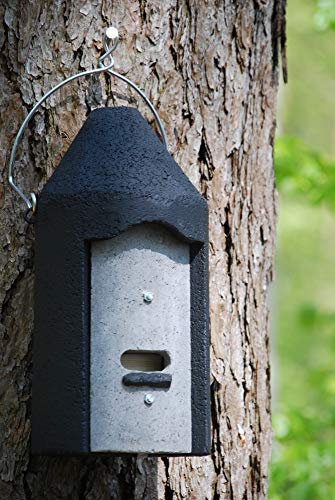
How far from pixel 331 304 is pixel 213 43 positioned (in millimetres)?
15648

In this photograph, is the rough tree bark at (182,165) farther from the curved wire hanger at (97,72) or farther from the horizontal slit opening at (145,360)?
the horizontal slit opening at (145,360)

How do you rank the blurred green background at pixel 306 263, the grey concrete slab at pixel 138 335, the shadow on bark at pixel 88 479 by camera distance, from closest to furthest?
1. the grey concrete slab at pixel 138 335
2. the shadow on bark at pixel 88 479
3. the blurred green background at pixel 306 263

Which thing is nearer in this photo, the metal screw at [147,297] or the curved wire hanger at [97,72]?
the metal screw at [147,297]

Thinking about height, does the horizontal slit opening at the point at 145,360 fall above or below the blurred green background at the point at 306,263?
below

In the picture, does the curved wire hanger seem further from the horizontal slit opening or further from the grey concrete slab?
the horizontal slit opening

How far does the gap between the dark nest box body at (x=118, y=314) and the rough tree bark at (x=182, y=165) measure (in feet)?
0.60

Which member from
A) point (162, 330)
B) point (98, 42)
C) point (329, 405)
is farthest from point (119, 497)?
point (329, 405)

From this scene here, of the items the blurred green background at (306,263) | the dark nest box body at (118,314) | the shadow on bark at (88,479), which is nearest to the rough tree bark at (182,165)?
the shadow on bark at (88,479)

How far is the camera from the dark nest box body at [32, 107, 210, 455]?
6.83ft

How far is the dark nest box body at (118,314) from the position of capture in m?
2.08

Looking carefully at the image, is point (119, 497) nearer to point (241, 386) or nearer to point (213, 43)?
point (241, 386)

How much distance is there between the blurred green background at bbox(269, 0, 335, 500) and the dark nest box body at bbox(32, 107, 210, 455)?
390cm

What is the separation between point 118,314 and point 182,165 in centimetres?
62

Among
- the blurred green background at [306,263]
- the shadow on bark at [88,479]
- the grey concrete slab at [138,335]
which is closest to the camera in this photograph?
the grey concrete slab at [138,335]
